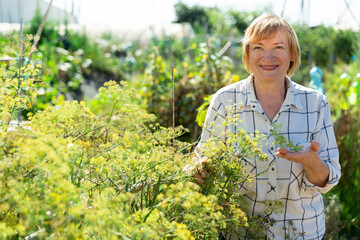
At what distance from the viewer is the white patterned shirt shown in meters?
1.38

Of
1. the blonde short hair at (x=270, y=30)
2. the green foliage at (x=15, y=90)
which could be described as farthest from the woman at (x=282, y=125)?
the green foliage at (x=15, y=90)

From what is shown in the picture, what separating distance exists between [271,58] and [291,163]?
401 millimetres

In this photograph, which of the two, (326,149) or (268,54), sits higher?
(268,54)

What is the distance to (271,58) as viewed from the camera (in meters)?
1.46

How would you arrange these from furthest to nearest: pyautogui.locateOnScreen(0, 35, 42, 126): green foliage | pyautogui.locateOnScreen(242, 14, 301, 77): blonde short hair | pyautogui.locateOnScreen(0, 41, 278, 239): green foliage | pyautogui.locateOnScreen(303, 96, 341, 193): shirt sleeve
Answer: pyautogui.locateOnScreen(242, 14, 301, 77): blonde short hair → pyautogui.locateOnScreen(303, 96, 341, 193): shirt sleeve → pyautogui.locateOnScreen(0, 35, 42, 126): green foliage → pyautogui.locateOnScreen(0, 41, 278, 239): green foliage

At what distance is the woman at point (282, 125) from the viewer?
1384mm

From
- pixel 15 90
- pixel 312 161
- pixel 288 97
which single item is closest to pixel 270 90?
pixel 288 97

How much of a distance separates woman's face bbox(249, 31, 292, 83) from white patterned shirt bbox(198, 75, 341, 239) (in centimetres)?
8

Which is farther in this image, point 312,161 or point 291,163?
point 291,163

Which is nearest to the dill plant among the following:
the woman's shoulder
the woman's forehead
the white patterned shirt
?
the white patterned shirt

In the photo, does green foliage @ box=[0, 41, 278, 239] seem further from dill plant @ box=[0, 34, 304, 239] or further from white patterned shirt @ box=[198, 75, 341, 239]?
white patterned shirt @ box=[198, 75, 341, 239]

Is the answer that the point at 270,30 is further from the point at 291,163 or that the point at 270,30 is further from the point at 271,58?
the point at 291,163

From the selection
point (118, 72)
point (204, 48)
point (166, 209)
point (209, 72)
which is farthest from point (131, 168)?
point (118, 72)

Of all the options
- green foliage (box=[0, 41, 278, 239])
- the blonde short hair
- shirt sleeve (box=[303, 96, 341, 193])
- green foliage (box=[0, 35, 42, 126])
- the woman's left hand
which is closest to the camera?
green foliage (box=[0, 41, 278, 239])
